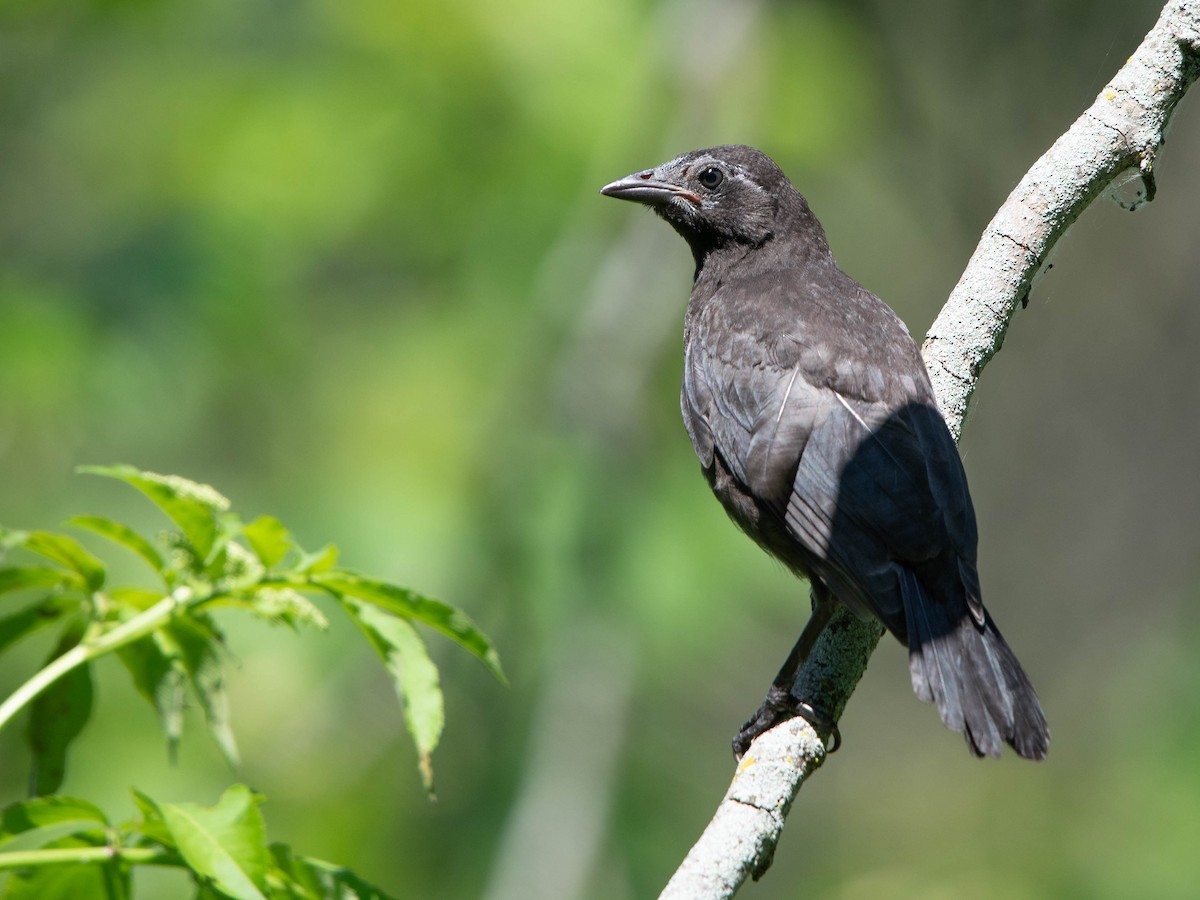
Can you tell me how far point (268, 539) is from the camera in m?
2.17

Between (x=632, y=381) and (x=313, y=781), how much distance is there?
2.36 meters

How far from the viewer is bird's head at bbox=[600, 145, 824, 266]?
4805 millimetres

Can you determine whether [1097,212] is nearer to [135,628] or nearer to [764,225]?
[764,225]

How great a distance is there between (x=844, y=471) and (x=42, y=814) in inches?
91.8

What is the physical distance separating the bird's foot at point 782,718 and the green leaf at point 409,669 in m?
1.10

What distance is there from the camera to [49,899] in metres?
2.09

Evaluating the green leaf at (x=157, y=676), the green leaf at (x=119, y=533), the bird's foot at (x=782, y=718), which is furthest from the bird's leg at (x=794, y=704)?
the green leaf at (x=119, y=533)

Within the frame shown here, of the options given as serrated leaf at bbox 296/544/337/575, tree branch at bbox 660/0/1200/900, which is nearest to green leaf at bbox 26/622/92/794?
serrated leaf at bbox 296/544/337/575

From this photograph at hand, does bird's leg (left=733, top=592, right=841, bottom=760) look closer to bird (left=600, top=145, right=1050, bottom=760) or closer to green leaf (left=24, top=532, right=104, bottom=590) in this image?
bird (left=600, top=145, right=1050, bottom=760)

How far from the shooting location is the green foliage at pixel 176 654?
198cm

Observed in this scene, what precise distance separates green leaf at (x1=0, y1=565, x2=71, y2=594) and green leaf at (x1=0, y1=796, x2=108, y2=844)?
0.38 metres

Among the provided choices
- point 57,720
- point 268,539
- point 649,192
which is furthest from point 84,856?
point 649,192

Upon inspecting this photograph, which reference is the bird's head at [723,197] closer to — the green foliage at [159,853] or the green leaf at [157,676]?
the green leaf at [157,676]

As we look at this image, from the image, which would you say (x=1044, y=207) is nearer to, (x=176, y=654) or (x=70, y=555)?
(x=176, y=654)
